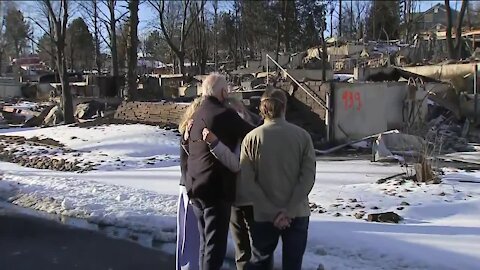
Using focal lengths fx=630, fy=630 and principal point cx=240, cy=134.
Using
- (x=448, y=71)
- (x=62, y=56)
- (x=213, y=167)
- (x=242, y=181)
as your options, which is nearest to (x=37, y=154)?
(x=213, y=167)

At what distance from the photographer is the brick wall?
18.8 meters

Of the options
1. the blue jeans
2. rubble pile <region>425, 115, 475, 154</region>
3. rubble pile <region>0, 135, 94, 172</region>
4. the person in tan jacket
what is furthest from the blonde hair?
rubble pile <region>425, 115, 475, 154</region>

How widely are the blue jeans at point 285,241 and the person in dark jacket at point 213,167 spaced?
1.19 feet

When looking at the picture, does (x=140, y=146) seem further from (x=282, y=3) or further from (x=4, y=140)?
(x=282, y=3)

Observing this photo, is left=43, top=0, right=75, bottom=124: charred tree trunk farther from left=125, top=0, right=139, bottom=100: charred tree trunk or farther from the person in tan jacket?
the person in tan jacket

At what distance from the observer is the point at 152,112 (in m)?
19.6

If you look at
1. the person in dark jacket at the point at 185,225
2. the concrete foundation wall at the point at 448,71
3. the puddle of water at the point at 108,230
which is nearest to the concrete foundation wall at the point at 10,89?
the concrete foundation wall at the point at 448,71

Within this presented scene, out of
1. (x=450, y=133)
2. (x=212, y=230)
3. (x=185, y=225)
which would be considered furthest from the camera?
(x=450, y=133)

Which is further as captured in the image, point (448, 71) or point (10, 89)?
point (10, 89)

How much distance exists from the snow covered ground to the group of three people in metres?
1.51

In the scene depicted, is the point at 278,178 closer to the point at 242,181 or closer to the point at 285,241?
the point at 242,181

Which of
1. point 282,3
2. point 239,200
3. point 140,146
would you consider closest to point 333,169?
point 140,146

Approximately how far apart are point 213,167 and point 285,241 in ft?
2.69

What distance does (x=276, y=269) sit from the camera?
20.6ft
